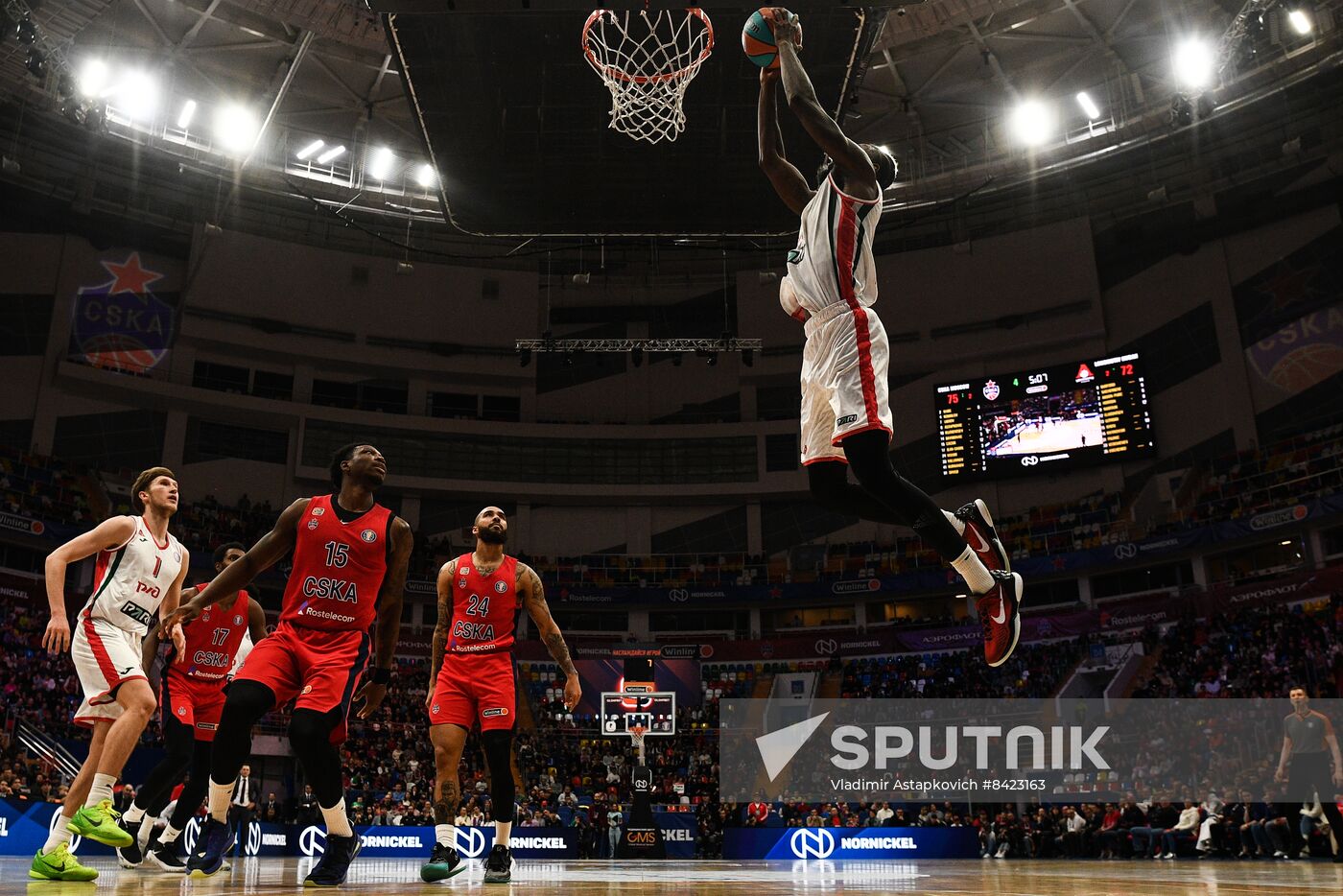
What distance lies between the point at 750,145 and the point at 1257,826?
11.6 m

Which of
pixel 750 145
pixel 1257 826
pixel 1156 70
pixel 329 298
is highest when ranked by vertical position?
pixel 1156 70

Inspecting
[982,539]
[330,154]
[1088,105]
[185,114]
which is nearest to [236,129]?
[185,114]

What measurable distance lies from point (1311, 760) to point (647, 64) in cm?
1236

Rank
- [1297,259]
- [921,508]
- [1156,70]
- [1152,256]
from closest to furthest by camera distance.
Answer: [921,508] < [1156,70] < [1297,259] < [1152,256]

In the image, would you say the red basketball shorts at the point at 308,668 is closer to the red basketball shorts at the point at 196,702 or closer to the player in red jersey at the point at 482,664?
the player in red jersey at the point at 482,664

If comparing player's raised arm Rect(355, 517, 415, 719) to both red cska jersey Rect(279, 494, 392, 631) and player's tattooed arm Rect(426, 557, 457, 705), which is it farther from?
player's tattooed arm Rect(426, 557, 457, 705)

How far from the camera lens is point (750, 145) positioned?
14.0 m

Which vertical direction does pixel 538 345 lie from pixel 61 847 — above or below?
above

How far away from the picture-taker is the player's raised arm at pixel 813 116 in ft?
18.0

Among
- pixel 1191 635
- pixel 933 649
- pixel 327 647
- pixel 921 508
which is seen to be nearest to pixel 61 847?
pixel 327 647

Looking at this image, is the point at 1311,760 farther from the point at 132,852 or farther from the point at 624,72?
the point at 132,852

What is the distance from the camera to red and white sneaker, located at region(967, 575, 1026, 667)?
18.6 ft

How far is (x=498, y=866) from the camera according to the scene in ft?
20.7

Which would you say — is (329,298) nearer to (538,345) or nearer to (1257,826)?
(538,345)
